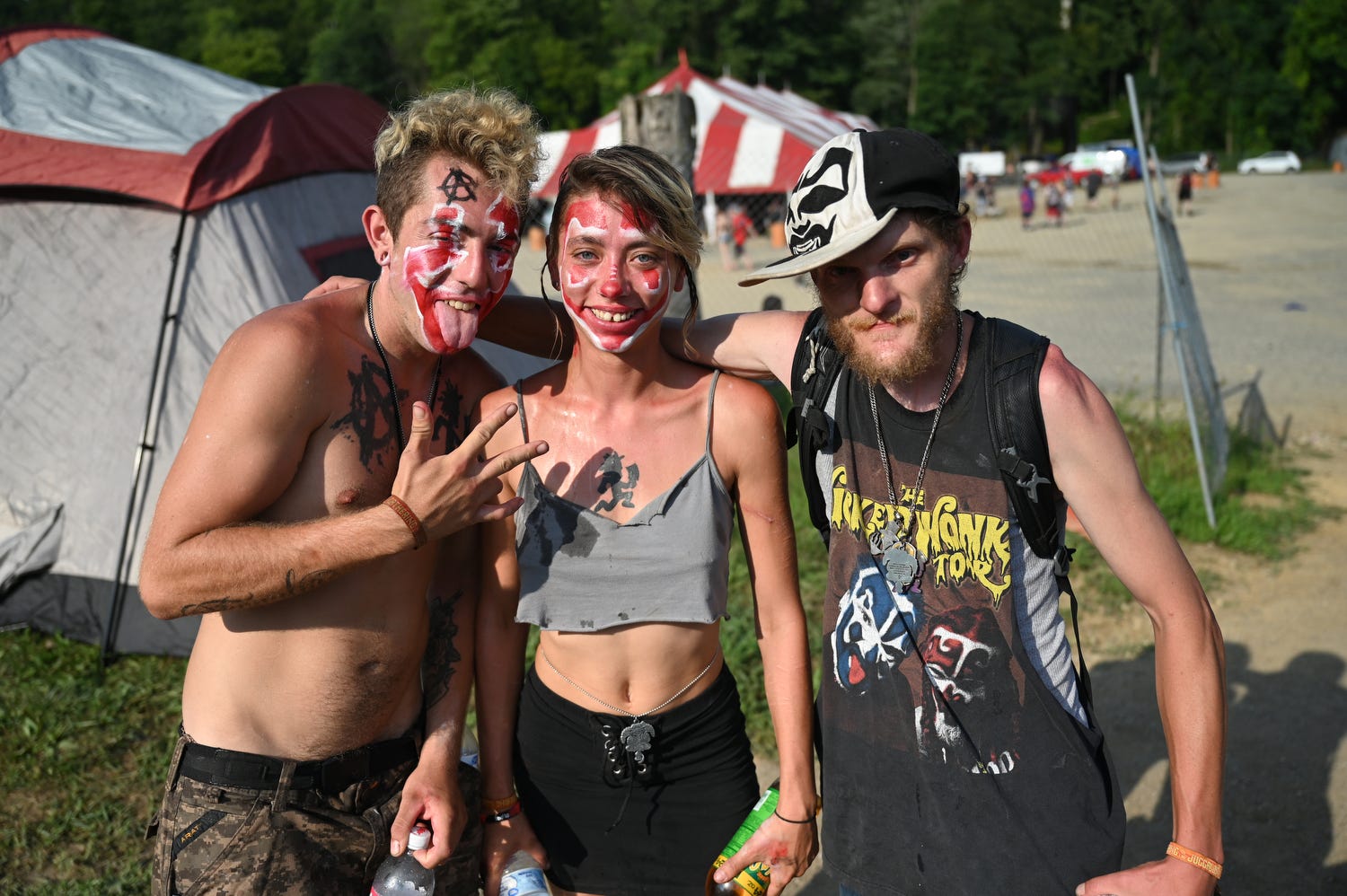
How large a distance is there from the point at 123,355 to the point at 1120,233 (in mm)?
23706

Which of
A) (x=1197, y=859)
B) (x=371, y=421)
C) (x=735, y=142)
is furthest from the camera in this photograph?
(x=735, y=142)

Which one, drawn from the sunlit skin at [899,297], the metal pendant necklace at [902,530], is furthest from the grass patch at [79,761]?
the sunlit skin at [899,297]

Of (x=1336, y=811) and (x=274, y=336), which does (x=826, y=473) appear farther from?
(x=1336, y=811)

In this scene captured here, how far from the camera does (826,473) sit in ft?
7.43

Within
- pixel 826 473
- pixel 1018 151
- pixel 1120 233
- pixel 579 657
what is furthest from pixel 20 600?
pixel 1018 151

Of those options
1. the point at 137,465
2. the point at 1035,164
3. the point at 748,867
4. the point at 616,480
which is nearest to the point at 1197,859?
the point at 748,867

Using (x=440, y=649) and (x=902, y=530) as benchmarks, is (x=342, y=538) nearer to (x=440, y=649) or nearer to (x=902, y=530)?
(x=440, y=649)

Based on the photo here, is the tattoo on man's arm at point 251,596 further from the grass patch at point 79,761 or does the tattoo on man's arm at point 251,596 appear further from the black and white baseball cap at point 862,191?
the grass patch at point 79,761

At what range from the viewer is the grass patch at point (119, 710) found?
12.5ft

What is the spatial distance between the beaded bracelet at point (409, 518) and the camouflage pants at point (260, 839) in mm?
639

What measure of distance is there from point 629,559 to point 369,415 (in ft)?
2.21

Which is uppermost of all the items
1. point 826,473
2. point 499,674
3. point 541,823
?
point 826,473

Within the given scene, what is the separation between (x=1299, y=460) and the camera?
8.16m

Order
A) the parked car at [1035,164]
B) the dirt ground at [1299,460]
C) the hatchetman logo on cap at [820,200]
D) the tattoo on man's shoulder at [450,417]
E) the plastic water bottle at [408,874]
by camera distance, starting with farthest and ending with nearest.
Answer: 1. the parked car at [1035,164]
2. the dirt ground at [1299,460]
3. the tattoo on man's shoulder at [450,417]
4. the plastic water bottle at [408,874]
5. the hatchetman logo on cap at [820,200]
